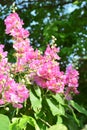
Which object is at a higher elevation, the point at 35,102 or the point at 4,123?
the point at 35,102

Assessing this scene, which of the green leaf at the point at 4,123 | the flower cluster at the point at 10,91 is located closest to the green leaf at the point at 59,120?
the flower cluster at the point at 10,91

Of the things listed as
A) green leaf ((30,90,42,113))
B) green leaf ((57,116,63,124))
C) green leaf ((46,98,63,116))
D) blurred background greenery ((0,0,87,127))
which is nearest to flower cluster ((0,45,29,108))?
green leaf ((30,90,42,113))

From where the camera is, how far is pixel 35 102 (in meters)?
2.93

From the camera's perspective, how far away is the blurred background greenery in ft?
19.3

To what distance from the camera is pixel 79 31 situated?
20.0 feet

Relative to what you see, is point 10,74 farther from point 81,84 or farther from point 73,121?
point 81,84

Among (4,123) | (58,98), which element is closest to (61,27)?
(58,98)

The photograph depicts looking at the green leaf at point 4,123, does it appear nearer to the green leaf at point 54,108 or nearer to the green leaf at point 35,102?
the green leaf at point 35,102

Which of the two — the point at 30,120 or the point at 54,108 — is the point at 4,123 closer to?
the point at 30,120

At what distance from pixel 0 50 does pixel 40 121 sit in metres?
0.56

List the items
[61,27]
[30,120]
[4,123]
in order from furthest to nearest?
1. [61,27]
2. [30,120]
3. [4,123]

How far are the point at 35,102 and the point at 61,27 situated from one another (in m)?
3.45

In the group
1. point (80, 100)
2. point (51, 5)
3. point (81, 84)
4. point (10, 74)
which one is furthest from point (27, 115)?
point (51, 5)

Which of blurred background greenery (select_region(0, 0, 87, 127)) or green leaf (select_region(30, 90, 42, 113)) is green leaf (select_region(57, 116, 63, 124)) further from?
blurred background greenery (select_region(0, 0, 87, 127))
